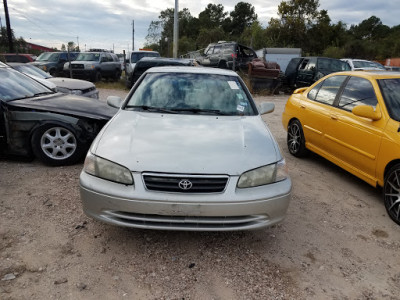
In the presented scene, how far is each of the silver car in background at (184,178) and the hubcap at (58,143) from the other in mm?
1855

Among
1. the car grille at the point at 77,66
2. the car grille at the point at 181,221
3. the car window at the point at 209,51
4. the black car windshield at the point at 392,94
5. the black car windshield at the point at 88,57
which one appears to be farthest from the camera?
the black car windshield at the point at 88,57

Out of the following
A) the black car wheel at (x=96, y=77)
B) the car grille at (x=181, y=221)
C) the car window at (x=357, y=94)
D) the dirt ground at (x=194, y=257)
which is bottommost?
the dirt ground at (x=194, y=257)

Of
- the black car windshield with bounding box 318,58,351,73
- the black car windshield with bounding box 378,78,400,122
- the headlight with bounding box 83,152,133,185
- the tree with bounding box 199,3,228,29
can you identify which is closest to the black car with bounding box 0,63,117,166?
the headlight with bounding box 83,152,133,185

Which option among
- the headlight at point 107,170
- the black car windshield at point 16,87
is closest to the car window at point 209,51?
the black car windshield at point 16,87

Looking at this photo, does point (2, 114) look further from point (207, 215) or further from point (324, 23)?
point (324, 23)

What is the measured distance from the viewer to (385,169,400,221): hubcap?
132 inches

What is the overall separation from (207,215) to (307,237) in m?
1.22

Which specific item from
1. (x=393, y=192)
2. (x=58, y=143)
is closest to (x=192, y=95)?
(x=58, y=143)

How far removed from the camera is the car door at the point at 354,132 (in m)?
3.76

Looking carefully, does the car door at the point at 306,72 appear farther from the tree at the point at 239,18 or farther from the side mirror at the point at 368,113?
the tree at the point at 239,18

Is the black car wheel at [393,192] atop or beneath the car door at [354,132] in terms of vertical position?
beneath

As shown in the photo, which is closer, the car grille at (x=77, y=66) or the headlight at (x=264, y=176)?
→ the headlight at (x=264, y=176)

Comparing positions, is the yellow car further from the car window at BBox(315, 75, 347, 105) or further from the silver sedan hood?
the silver sedan hood

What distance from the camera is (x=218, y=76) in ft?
13.0
